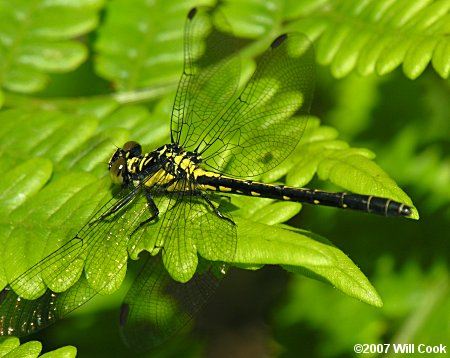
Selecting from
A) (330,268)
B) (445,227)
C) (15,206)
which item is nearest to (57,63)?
(15,206)

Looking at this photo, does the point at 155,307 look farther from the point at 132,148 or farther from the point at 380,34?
the point at 380,34

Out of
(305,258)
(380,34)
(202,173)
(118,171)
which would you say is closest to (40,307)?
(118,171)

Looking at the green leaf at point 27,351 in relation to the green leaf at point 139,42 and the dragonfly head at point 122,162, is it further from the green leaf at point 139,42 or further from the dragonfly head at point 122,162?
the green leaf at point 139,42

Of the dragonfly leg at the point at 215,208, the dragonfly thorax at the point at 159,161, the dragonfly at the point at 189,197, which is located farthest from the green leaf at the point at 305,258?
the dragonfly thorax at the point at 159,161

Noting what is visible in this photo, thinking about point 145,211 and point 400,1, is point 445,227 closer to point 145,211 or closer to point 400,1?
point 400,1

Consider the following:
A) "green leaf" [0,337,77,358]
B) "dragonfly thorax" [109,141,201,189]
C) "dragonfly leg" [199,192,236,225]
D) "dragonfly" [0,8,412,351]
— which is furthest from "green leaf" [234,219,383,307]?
"dragonfly thorax" [109,141,201,189]
